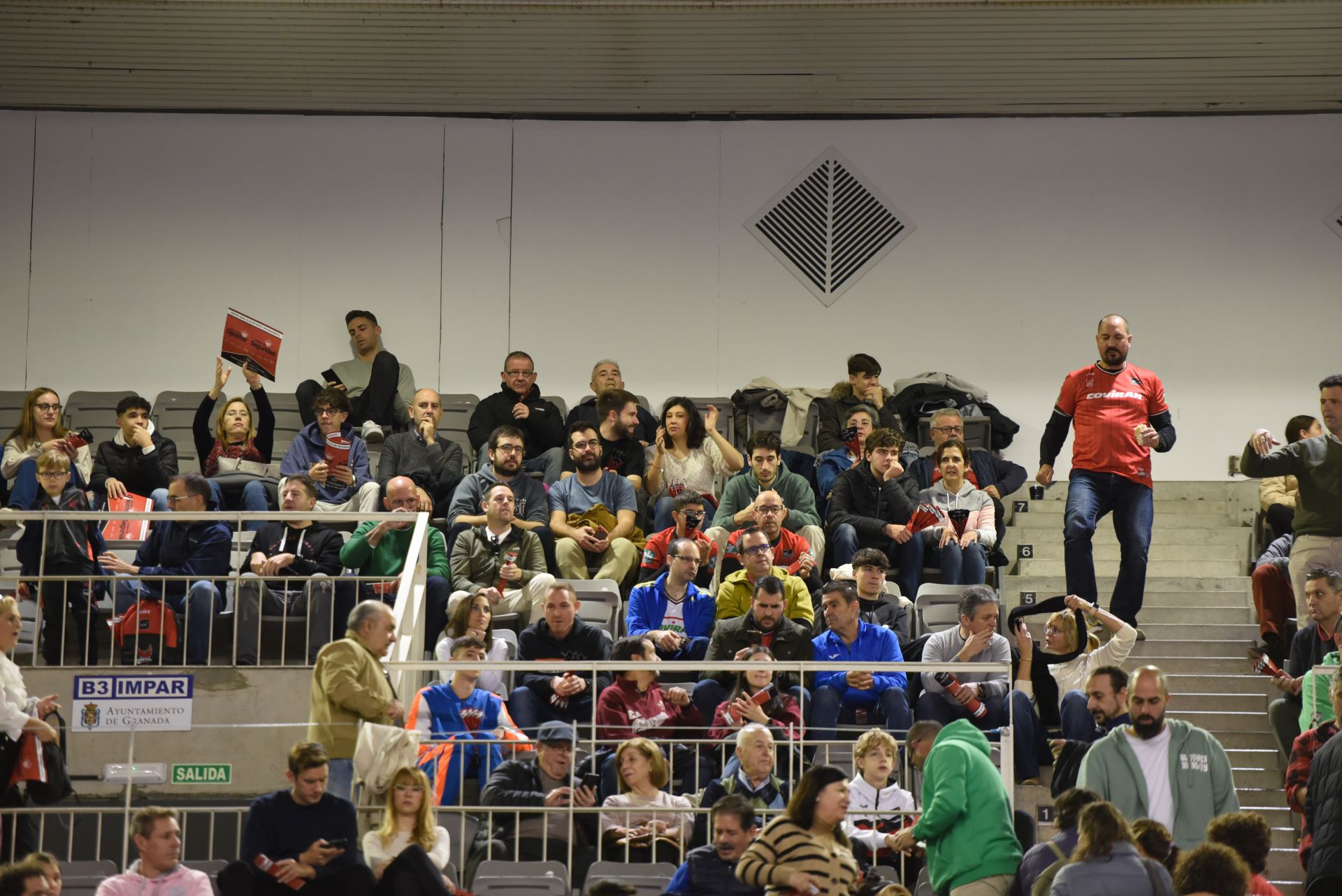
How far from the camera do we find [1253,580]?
9320 mm

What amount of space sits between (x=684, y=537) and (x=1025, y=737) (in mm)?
2338

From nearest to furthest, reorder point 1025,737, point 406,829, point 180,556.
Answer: point 406,829 → point 1025,737 → point 180,556

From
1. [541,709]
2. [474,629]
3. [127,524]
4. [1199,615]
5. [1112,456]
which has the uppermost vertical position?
[1112,456]

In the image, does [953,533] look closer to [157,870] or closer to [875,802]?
[875,802]

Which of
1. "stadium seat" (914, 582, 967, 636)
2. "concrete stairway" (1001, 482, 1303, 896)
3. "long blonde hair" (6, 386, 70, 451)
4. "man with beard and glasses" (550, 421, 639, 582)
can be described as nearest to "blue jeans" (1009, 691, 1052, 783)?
"concrete stairway" (1001, 482, 1303, 896)

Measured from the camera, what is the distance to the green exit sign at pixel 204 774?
8.05 meters

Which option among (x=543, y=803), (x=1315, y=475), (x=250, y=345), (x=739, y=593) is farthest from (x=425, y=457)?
(x=1315, y=475)

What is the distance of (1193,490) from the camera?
12.2 m

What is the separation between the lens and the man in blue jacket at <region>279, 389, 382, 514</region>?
400 inches

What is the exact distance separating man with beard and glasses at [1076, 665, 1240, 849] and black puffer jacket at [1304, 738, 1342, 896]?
32 centimetres

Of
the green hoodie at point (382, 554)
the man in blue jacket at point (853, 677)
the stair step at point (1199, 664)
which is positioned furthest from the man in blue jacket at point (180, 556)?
the stair step at point (1199, 664)

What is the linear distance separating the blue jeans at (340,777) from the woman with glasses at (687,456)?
3.85 metres

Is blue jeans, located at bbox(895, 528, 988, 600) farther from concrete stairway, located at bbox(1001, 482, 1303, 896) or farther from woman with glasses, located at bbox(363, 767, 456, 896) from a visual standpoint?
woman with glasses, located at bbox(363, 767, 456, 896)

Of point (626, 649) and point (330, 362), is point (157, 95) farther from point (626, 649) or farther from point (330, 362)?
point (626, 649)
